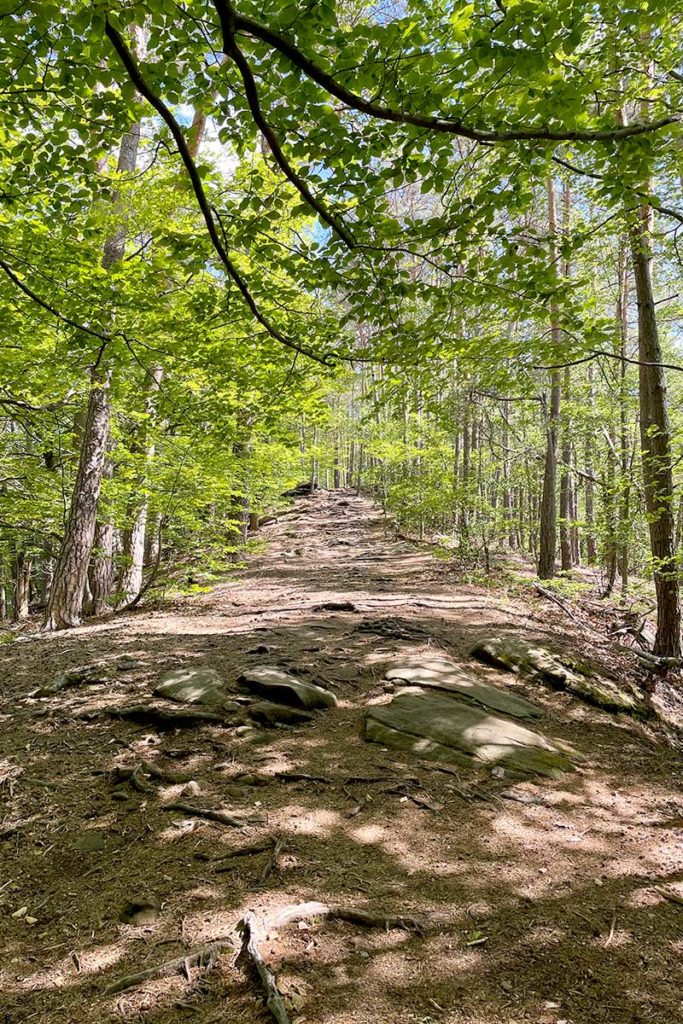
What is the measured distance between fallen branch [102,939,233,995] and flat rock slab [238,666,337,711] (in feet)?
8.71

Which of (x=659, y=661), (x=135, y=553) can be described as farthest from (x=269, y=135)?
(x=135, y=553)

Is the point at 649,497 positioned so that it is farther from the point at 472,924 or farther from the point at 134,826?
the point at 134,826

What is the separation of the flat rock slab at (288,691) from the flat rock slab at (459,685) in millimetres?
955

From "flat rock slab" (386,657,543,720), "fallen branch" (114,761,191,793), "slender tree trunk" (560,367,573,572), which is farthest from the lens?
"slender tree trunk" (560,367,573,572)

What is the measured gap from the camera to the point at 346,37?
330 cm

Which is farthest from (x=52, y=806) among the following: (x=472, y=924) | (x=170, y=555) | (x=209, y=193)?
(x=170, y=555)

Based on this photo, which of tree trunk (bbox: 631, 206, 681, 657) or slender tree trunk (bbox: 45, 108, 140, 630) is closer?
tree trunk (bbox: 631, 206, 681, 657)

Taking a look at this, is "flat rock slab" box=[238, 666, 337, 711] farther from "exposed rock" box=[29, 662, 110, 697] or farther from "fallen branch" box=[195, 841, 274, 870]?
"fallen branch" box=[195, 841, 274, 870]

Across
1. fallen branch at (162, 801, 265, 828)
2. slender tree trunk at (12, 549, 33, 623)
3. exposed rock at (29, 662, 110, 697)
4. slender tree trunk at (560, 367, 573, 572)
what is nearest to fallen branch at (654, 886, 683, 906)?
fallen branch at (162, 801, 265, 828)

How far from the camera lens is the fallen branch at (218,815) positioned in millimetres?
3368

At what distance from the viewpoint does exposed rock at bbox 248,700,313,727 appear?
473cm

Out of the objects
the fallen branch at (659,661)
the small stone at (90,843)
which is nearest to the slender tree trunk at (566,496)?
the fallen branch at (659,661)

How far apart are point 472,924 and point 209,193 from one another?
24.6 ft

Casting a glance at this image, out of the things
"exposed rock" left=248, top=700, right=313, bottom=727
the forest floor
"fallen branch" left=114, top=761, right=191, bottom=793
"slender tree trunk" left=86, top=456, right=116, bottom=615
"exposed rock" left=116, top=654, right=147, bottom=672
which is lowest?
the forest floor
